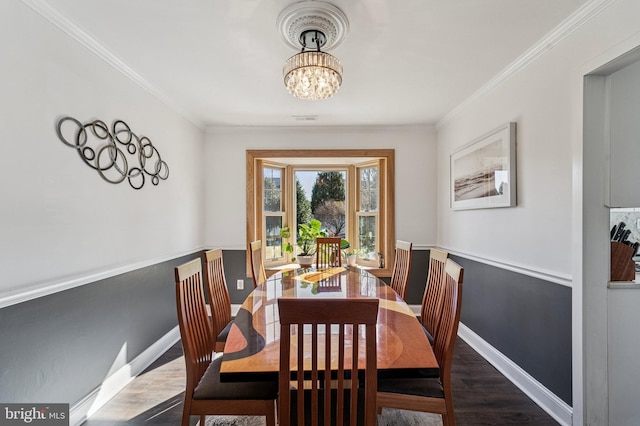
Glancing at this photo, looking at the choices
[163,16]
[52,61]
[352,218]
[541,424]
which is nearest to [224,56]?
[163,16]

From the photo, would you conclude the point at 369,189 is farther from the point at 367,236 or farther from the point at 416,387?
the point at 416,387

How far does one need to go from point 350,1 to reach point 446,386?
205 cm

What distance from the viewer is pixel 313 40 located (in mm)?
1823

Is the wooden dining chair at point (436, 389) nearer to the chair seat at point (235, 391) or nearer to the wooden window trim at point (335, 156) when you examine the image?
the chair seat at point (235, 391)

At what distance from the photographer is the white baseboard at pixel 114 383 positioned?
6.04ft

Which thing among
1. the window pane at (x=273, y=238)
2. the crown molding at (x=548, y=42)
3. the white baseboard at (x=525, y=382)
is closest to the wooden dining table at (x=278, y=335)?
the white baseboard at (x=525, y=382)

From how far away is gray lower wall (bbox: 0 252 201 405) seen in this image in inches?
57.8

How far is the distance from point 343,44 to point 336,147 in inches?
74.2

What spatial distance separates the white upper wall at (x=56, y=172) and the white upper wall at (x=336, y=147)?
1.22 metres

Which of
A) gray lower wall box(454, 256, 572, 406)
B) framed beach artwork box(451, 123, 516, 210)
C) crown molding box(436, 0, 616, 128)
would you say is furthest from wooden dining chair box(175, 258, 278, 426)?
crown molding box(436, 0, 616, 128)

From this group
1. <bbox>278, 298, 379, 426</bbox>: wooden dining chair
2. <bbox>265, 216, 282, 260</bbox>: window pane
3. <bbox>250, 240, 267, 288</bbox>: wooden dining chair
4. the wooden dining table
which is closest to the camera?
<bbox>278, 298, 379, 426</bbox>: wooden dining chair

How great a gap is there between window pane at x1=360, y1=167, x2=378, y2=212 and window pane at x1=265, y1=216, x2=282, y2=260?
50.0 inches

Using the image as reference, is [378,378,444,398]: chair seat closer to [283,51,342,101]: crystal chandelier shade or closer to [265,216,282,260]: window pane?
[283,51,342,101]: crystal chandelier shade

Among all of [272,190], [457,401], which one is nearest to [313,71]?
[457,401]
